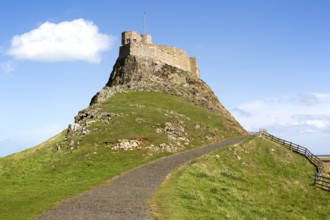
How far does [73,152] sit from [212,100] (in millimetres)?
57772

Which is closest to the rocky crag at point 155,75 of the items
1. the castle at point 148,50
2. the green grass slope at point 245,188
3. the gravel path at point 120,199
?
the castle at point 148,50

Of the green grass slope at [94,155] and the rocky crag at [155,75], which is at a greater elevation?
the rocky crag at [155,75]

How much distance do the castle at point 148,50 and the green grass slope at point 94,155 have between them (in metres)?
25.2

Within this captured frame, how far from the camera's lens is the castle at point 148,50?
103 metres

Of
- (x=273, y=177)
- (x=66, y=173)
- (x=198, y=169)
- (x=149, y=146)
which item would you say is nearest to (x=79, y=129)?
(x=149, y=146)

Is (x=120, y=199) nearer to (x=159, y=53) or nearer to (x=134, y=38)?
(x=159, y=53)

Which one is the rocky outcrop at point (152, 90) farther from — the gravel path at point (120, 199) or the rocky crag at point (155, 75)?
the gravel path at point (120, 199)

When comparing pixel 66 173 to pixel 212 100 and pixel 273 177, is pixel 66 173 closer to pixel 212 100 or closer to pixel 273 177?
pixel 273 177

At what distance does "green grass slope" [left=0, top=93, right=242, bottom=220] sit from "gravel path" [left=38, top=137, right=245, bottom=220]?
1.58 m

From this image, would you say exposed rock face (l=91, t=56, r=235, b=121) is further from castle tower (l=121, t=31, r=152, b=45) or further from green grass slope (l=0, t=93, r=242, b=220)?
green grass slope (l=0, t=93, r=242, b=220)

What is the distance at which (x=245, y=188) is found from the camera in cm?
4031

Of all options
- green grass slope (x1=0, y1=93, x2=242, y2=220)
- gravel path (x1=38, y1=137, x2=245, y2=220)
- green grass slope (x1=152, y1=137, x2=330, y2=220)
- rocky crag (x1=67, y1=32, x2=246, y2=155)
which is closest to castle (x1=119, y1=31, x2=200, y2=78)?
rocky crag (x1=67, y1=32, x2=246, y2=155)

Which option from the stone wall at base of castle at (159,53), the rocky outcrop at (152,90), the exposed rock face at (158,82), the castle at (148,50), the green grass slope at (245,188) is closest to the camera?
the green grass slope at (245,188)

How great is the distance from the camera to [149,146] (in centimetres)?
5306
